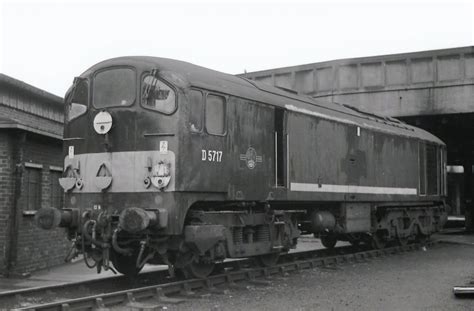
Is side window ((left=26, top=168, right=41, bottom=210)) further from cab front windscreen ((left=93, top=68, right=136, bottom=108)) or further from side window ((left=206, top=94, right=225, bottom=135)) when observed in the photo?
side window ((left=206, top=94, right=225, bottom=135))

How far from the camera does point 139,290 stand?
311 inches

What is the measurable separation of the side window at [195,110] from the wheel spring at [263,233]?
95.3 inches

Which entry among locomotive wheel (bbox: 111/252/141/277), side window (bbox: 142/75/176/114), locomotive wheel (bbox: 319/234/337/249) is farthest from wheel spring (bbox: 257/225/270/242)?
locomotive wheel (bbox: 319/234/337/249)

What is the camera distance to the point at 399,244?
55.2 ft

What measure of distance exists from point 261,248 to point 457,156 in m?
27.8

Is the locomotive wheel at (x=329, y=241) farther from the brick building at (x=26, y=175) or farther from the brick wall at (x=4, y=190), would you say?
the brick wall at (x=4, y=190)

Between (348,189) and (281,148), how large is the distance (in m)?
2.91

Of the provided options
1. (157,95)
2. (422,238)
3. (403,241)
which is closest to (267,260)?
(157,95)

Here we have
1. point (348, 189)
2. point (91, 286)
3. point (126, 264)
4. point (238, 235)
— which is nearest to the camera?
point (91, 286)

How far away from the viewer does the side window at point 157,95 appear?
850 centimetres

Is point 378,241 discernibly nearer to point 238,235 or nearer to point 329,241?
point 329,241

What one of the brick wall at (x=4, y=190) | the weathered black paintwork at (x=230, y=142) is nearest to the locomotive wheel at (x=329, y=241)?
the weathered black paintwork at (x=230, y=142)

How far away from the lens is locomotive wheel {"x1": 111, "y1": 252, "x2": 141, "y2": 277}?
9414 millimetres

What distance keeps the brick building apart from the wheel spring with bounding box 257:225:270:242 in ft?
15.8
